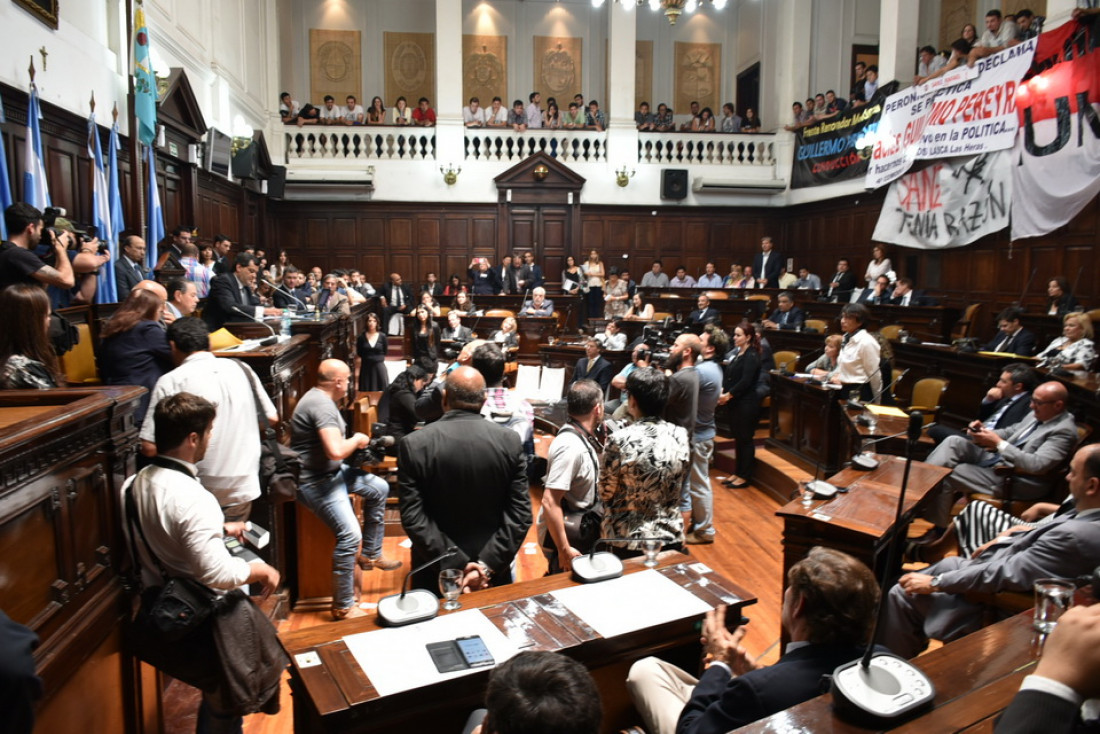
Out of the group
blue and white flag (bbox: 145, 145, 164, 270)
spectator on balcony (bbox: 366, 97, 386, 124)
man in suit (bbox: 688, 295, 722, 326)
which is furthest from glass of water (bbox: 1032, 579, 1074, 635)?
spectator on balcony (bbox: 366, 97, 386, 124)

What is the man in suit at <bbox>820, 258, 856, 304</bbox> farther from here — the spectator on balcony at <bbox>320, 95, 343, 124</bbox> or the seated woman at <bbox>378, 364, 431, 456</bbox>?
the spectator on balcony at <bbox>320, 95, 343, 124</bbox>

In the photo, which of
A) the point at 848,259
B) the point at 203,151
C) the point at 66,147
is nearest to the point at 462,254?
the point at 203,151

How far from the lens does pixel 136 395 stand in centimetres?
241

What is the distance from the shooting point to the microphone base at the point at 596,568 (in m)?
2.48

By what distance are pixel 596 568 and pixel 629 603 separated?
224mm

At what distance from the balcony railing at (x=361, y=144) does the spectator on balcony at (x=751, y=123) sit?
688cm

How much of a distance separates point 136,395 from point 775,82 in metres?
16.3

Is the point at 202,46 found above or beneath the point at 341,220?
above

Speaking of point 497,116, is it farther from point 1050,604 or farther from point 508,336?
point 1050,604

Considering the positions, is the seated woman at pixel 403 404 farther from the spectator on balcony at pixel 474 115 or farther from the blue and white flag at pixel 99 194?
the spectator on balcony at pixel 474 115

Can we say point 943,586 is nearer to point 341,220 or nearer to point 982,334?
point 982,334

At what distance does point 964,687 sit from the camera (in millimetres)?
1845

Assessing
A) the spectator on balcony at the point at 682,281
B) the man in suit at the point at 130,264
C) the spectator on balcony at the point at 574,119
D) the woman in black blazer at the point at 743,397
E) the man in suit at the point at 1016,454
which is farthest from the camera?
the spectator on balcony at the point at 574,119

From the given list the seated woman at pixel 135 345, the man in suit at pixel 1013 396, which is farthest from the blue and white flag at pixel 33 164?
the man in suit at pixel 1013 396
